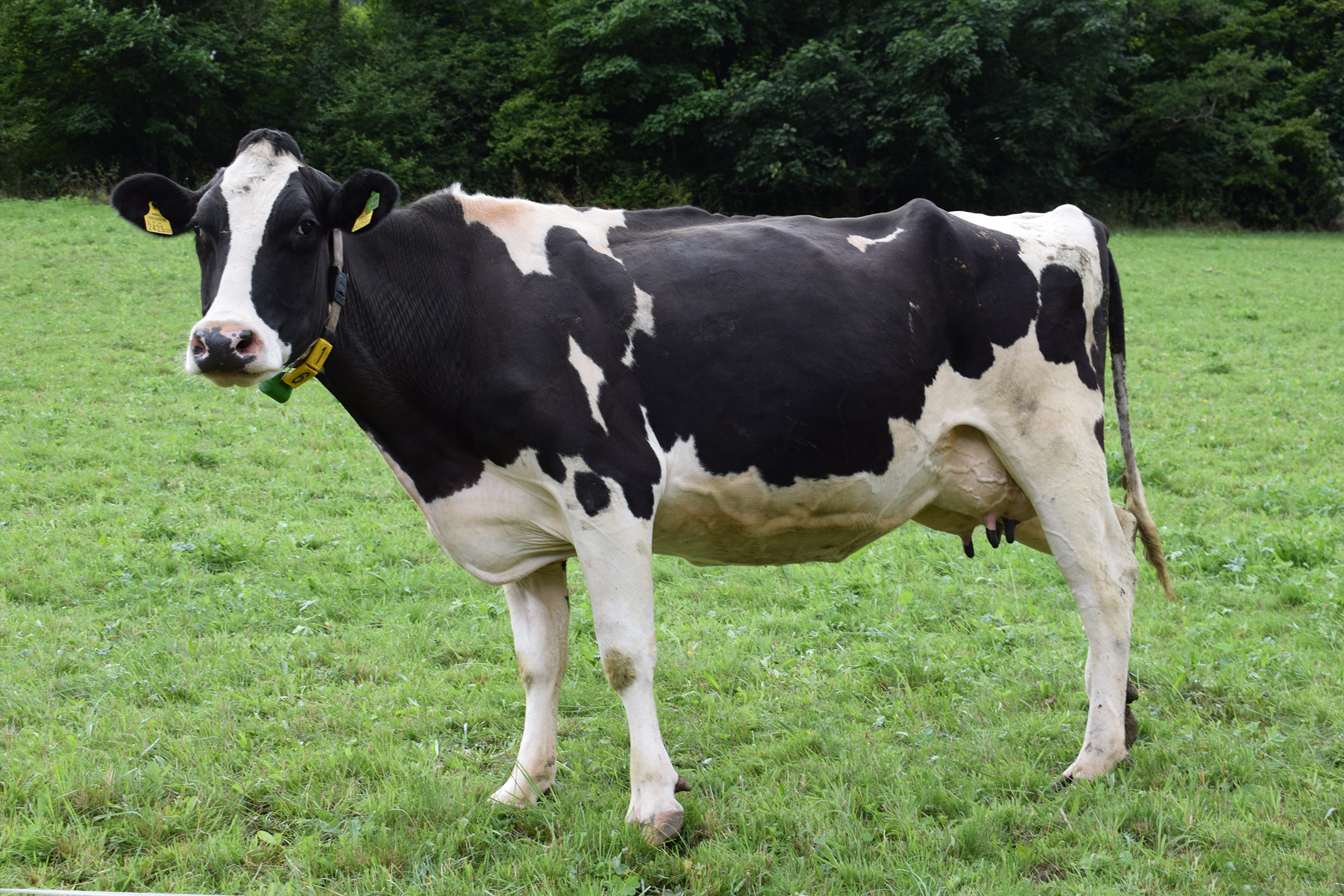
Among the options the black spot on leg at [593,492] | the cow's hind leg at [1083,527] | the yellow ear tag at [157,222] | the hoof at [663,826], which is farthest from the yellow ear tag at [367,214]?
the cow's hind leg at [1083,527]

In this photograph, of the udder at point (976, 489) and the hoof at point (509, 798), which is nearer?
the hoof at point (509, 798)

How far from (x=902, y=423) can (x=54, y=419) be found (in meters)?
9.53

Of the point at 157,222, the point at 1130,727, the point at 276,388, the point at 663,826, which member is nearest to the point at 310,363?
the point at 276,388

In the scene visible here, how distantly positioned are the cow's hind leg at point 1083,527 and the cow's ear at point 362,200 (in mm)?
2653

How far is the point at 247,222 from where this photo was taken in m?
3.46

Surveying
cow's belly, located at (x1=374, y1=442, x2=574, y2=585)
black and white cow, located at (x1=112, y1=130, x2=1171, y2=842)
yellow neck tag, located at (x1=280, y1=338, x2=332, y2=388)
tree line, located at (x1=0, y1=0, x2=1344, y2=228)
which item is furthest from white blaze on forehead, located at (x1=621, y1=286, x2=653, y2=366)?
tree line, located at (x1=0, y1=0, x2=1344, y2=228)

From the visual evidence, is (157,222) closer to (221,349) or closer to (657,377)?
(221,349)

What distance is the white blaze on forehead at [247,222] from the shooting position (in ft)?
11.1

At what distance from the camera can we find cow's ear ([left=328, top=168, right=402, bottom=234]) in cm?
366

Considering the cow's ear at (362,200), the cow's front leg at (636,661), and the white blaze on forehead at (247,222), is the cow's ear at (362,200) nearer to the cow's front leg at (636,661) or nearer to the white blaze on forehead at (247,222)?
the white blaze on forehead at (247,222)

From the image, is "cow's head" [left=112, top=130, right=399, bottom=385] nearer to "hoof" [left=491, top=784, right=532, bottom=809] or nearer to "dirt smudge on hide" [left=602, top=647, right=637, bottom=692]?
"dirt smudge on hide" [left=602, top=647, right=637, bottom=692]

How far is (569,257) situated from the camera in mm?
4062

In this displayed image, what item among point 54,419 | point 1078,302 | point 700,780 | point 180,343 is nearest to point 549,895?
point 700,780

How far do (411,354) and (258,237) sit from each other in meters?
0.72
